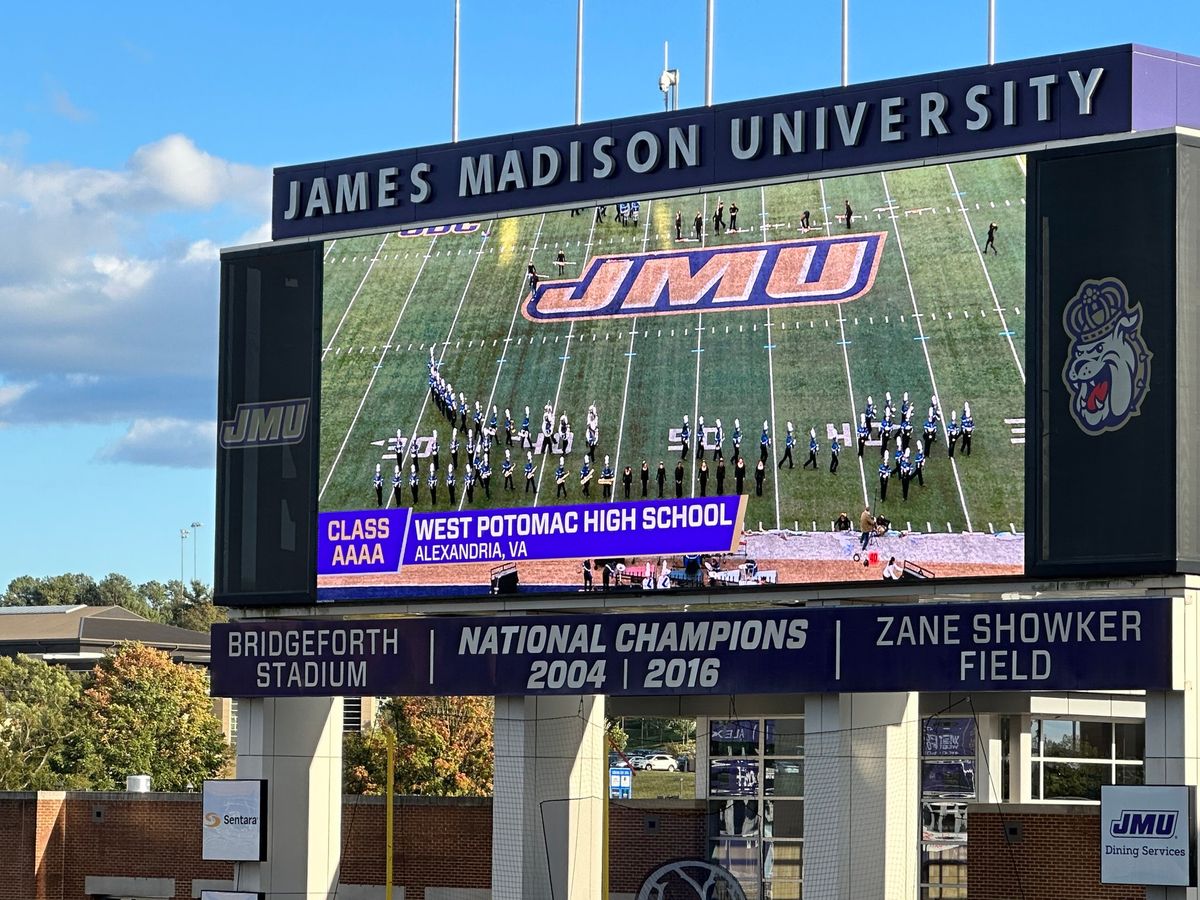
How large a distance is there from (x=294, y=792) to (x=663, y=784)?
135ft

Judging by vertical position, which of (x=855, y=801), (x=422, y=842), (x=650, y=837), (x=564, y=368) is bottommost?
(x=422, y=842)

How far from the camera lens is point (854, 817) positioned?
31.9 metres

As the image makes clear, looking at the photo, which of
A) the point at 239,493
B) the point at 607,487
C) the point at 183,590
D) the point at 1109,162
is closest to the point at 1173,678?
the point at 1109,162

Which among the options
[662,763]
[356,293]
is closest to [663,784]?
[662,763]

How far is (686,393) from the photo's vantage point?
33219 mm

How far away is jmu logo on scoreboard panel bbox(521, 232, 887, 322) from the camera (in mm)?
32406

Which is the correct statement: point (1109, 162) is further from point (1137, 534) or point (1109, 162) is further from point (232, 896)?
point (232, 896)

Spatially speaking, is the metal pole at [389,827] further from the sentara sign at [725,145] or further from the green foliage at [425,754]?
the green foliage at [425,754]

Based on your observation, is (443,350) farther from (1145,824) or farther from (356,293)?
(1145,824)

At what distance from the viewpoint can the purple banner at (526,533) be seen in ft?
108

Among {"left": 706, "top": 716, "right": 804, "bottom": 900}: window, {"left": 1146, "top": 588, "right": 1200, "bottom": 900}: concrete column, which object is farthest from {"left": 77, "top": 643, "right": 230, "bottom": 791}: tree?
{"left": 1146, "top": 588, "right": 1200, "bottom": 900}: concrete column

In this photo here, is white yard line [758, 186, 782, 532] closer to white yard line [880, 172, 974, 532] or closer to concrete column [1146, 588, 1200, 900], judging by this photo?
white yard line [880, 172, 974, 532]

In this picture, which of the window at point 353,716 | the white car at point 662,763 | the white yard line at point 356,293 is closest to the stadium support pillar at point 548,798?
the white yard line at point 356,293

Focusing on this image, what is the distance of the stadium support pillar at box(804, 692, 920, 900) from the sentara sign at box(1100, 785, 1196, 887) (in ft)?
13.3
